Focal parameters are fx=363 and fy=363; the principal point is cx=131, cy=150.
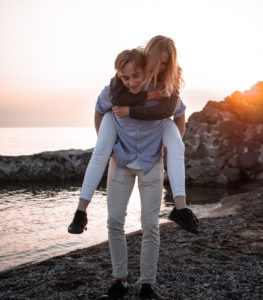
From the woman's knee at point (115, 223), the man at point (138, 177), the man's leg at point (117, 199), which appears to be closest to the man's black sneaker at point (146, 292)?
the man at point (138, 177)

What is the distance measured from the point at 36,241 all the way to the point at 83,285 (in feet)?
24.0

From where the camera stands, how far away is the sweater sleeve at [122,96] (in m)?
3.91

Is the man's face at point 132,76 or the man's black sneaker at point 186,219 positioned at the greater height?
the man's face at point 132,76

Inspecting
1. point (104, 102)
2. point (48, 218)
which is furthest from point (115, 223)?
point (48, 218)

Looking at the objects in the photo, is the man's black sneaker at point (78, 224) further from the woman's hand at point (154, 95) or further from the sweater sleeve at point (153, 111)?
the woman's hand at point (154, 95)

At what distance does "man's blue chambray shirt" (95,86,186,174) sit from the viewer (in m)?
3.97

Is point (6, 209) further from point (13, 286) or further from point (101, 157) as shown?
point (101, 157)

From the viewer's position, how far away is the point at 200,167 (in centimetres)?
2720

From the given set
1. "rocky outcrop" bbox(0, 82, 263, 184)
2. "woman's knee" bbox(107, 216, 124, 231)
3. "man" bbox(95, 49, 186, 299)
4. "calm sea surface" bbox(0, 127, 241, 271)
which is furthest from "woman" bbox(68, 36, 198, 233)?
"rocky outcrop" bbox(0, 82, 263, 184)

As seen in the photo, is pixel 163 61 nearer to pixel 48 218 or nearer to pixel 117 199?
pixel 117 199

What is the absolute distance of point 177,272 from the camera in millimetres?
5855

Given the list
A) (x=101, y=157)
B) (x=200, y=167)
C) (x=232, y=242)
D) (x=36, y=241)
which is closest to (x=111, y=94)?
(x=101, y=157)

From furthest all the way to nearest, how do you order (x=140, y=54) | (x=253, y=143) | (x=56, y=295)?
(x=253, y=143) < (x=56, y=295) < (x=140, y=54)

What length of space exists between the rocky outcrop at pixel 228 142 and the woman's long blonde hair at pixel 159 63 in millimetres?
23517
